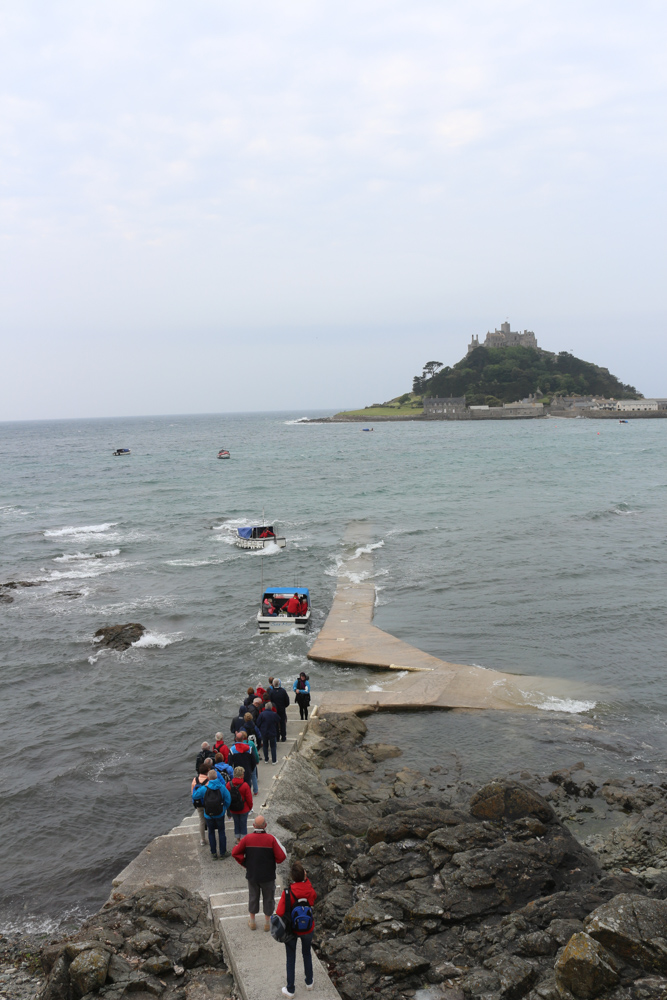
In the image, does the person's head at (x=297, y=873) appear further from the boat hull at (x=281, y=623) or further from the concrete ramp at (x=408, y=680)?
the boat hull at (x=281, y=623)

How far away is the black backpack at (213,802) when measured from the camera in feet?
32.4

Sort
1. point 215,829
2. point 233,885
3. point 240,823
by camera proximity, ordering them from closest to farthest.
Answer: point 233,885 < point 240,823 < point 215,829

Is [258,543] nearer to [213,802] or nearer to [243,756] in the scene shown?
[243,756]

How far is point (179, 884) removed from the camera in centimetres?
997

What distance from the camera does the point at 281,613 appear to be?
25.5 meters

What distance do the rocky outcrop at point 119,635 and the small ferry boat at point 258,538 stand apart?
1381 cm

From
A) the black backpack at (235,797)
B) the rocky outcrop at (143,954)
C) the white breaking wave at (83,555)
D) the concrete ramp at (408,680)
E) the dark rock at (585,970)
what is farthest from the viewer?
the white breaking wave at (83,555)

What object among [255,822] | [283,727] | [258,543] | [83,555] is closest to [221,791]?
[255,822]

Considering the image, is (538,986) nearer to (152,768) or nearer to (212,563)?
(152,768)

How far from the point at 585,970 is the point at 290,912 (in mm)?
2881

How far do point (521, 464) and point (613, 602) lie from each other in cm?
5603

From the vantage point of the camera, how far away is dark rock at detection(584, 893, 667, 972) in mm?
6945

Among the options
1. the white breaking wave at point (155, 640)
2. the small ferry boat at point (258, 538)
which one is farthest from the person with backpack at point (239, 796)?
the small ferry boat at point (258, 538)

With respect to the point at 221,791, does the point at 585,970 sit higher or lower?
lower
